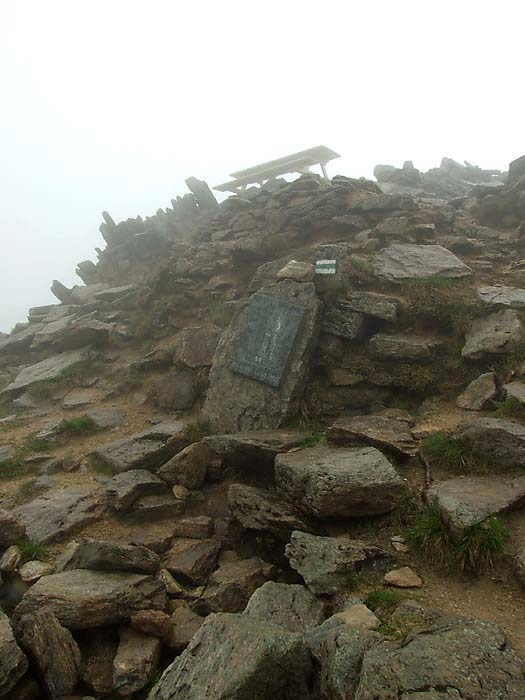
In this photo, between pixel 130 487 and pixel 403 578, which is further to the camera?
pixel 130 487

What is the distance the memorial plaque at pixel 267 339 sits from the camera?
33.0 ft

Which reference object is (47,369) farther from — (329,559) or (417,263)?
(329,559)

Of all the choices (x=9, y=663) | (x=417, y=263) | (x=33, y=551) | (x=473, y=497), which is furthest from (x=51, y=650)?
(x=417, y=263)

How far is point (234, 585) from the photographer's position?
6242 mm

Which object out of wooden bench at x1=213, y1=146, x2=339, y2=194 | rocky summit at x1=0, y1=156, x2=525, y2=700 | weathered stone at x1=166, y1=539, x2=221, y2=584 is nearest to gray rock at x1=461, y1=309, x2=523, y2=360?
rocky summit at x1=0, y1=156, x2=525, y2=700

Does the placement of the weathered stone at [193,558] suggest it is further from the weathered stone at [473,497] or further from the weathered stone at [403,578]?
the weathered stone at [473,497]

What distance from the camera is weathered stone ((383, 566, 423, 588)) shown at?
537 cm

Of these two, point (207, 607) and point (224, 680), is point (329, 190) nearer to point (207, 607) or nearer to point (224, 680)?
point (207, 607)

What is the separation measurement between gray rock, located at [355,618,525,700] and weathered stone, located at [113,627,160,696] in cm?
282

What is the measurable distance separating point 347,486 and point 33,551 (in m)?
5.27

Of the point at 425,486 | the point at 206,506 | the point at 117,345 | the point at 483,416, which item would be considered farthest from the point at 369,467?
the point at 117,345

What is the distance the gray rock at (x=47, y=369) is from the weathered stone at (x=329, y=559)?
11.6 meters

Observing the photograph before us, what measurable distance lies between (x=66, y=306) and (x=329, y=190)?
14706mm

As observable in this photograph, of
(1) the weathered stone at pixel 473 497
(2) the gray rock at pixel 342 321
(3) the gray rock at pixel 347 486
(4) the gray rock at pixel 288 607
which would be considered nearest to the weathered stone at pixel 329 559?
(4) the gray rock at pixel 288 607
